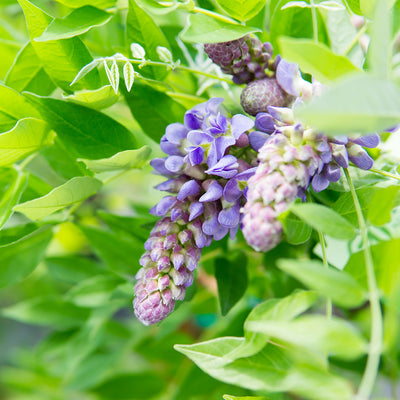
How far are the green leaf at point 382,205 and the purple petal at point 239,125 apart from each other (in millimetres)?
122

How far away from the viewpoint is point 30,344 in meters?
1.86

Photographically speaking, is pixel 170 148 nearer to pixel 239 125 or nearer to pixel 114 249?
pixel 239 125

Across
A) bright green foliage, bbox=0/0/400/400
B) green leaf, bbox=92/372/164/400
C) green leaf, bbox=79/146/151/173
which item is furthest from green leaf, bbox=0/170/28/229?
green leaf, bbox=92/372/164/400

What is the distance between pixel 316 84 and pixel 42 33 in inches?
10.3

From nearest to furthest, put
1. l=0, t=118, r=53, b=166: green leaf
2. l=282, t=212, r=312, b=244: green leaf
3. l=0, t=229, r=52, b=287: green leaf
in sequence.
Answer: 1. l=282, t=212, r=312, b=244: green leaf
2. l=0, t=118, r=53, b=166: green leaf
3. l=0, t=229, r=52, b=287: green leaf

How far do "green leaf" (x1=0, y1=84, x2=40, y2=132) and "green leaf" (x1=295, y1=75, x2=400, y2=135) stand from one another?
1.10 ft

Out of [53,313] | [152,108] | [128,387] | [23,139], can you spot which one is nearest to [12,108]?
[23,139]

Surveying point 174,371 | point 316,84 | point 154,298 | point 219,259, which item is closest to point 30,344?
point 174,371

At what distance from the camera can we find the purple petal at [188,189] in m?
0.41

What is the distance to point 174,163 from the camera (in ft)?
1.38

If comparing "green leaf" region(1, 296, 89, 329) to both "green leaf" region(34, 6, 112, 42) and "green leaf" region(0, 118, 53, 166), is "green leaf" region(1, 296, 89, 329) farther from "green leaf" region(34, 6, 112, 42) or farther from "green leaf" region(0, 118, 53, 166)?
"green leaf" region(34, 6, 112, 42)

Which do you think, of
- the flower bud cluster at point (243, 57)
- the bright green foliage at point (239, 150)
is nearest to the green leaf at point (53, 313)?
the bright green foliage at point (239, 150)

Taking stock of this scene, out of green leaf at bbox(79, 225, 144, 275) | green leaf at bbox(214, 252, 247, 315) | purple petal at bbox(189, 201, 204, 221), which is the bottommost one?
green leaf at bbox(79, 225, 144, 275)

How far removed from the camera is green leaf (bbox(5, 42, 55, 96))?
50 cm
